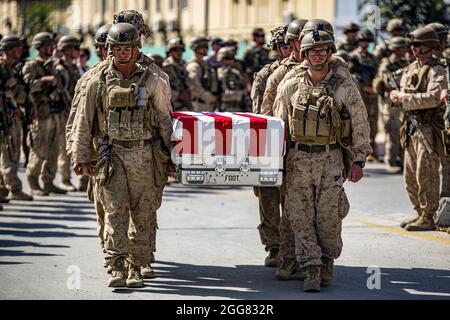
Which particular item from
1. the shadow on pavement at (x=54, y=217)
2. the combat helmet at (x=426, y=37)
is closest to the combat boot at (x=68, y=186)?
the shadow on pavement at (x=54, y=217)

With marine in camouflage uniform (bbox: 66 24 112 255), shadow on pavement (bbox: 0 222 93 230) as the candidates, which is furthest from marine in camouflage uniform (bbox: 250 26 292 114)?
shadow on pavement (bbox: 0 222 93 230)

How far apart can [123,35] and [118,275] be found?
1.91 meters

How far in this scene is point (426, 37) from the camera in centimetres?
1344

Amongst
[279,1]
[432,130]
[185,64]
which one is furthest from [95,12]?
[432,130]

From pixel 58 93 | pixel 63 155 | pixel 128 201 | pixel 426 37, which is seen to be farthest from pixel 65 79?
pixel 128 201

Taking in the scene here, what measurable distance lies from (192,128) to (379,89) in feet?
36.7

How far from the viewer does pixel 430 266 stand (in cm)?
1154

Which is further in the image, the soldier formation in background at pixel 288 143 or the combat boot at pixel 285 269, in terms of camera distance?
the combat boot at pixel 285 269

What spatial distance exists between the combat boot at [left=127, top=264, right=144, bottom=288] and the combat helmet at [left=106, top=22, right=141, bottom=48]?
1.81 m

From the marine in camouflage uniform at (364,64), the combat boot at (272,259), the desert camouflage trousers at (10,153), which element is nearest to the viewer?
the combat boot at (272,259)

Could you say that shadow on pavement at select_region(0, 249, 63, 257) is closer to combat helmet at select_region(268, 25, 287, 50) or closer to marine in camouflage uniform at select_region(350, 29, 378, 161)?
combat helmet at select_region(268, 25, 287, 50)

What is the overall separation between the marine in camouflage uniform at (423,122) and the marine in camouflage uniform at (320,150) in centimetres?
327

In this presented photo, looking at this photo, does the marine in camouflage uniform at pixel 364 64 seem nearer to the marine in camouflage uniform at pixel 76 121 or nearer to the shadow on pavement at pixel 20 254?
the shadow on pavement at pixel 20 254

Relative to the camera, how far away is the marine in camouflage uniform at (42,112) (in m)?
17.8
